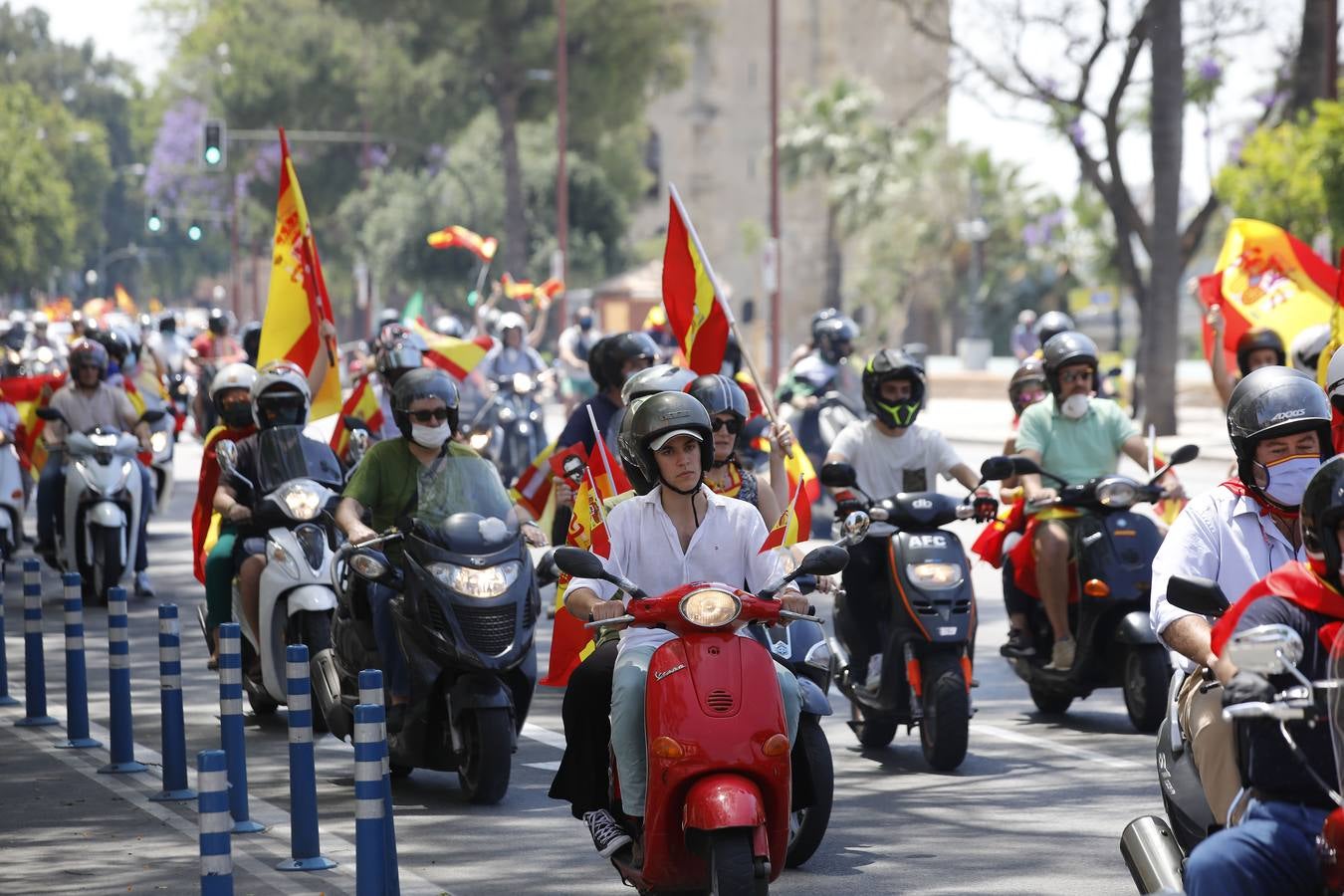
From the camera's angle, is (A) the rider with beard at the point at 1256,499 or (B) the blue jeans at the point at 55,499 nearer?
(A) the rider with beard at the point at 1256,499

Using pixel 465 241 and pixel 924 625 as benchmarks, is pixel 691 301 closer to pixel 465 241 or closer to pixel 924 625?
pixel 924 625

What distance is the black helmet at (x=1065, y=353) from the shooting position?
1110 centimetres

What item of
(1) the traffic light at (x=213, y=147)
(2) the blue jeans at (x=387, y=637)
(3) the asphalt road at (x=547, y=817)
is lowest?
(3) the asphalt road at (x=547, y=817)

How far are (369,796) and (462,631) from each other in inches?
89.7

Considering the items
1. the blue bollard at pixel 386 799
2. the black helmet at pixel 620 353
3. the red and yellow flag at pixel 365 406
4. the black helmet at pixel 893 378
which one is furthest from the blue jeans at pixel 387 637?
the red and yellow flag at pixel 365 406

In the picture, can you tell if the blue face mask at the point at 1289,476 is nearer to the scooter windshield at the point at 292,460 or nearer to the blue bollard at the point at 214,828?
the blue bollard at the point at 214,828

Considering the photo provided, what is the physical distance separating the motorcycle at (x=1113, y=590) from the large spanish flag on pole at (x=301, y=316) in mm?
4275

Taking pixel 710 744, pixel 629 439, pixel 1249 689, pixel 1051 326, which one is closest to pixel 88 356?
pixel 1051 326

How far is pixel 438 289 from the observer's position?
68.6 meters

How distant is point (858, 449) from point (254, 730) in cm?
304

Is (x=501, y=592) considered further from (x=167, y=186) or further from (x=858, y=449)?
(x=167, y=186)

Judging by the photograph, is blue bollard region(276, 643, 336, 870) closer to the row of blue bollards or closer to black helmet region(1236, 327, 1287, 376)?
the row of blue bollards

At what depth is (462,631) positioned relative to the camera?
8680 mm

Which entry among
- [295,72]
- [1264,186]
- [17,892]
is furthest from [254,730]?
[295,72]
